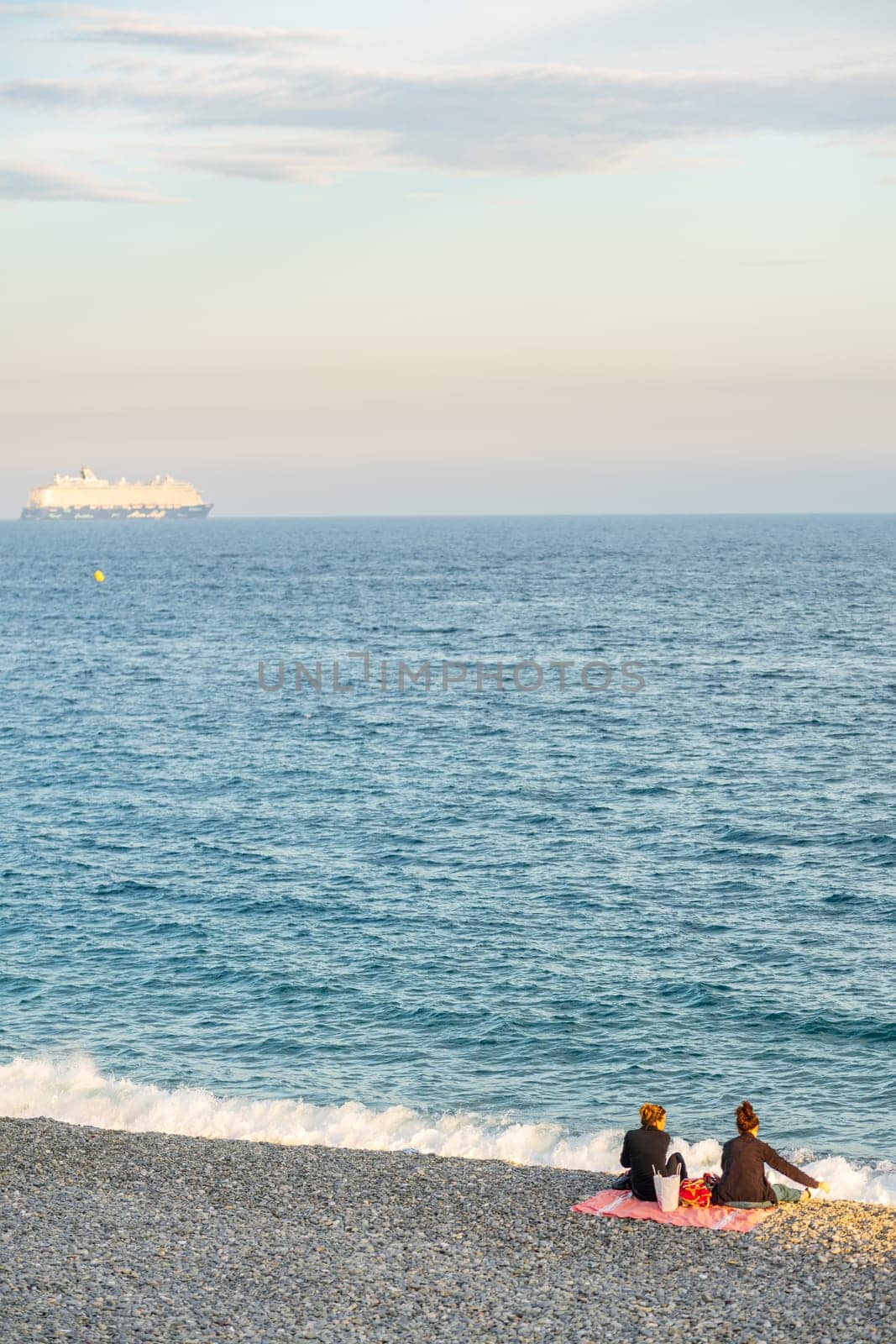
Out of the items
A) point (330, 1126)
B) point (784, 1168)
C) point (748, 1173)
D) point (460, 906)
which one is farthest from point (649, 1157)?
point (460, 906)

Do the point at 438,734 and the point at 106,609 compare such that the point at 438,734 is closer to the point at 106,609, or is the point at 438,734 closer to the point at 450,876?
the point at 450,876

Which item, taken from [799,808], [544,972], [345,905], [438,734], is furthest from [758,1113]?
[438,734]

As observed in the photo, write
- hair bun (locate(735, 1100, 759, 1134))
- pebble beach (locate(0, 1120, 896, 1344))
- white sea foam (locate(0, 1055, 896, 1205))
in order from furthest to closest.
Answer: white sea foam (locate(0, 1055, 896, 1205))
hair bun (locate(735, 1100, 759, 1134))
pebble beach (locate(0, 1120, 896, 1344))

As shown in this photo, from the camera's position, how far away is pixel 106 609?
11531 cm

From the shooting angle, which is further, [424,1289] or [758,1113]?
[758,1113]

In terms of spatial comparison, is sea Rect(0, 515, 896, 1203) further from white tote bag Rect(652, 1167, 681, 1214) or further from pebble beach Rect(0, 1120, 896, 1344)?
white tote bag Rect(652, 1167, 681, 1214)

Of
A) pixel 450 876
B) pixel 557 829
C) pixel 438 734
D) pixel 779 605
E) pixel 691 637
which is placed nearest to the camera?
pixel 450 876

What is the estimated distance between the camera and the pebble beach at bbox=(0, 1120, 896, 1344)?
13422 mm

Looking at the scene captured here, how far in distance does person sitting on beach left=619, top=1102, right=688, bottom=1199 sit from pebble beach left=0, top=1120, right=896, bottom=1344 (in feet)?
1.81

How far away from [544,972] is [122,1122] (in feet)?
31.6

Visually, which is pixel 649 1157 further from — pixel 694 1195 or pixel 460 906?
pixel 460 906

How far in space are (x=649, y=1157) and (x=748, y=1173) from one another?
1.22 meters

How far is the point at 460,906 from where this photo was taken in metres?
32.5

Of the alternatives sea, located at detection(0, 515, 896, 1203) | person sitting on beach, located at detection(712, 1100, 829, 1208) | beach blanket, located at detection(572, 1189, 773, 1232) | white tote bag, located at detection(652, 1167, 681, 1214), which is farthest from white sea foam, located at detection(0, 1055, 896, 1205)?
white tote bag, located at detection(652, 1167, 681, 1214)
